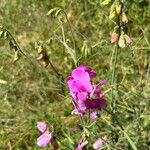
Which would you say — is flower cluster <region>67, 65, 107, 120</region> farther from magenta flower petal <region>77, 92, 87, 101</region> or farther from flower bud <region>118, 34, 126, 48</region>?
flower bud <region>118, 34, 126, 48</region>

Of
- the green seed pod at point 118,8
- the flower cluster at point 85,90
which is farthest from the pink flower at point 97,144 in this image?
the green seed pod at point 118,8

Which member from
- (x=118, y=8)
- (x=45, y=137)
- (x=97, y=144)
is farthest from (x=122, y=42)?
(x=97, y=144)

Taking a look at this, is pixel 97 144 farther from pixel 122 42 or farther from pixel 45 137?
pixel 122 42

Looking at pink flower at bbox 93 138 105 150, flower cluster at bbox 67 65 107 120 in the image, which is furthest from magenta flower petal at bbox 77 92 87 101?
pink flower at bbox 93 138 105 150

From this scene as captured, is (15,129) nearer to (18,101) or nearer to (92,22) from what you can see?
(18,101)

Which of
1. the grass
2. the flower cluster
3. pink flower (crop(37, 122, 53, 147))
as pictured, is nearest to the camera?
the flower cluster

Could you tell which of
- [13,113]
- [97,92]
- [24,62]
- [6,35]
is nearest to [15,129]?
[13,113]
